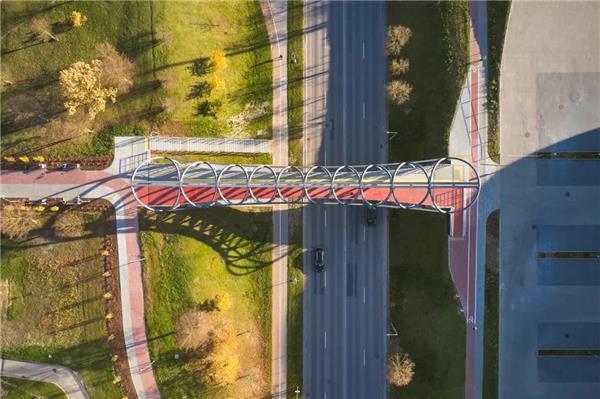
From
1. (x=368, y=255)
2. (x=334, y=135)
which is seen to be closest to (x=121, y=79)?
(x=334, y=135)

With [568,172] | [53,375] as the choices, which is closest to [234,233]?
[53,375]

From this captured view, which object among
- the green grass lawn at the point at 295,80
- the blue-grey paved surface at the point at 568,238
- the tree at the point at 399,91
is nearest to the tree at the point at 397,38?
the tree at the point at 399,91

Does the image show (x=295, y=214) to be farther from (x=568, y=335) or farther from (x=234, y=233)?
(x=568, y=335)

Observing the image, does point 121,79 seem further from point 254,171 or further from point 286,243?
point 286,243

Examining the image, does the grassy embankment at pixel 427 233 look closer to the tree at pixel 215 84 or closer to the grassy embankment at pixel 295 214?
the grassy embankment at pixel 295 214

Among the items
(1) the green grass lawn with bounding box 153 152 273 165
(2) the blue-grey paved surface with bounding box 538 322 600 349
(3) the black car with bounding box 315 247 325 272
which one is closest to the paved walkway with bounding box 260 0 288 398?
(1) the green grass lawn with bounding box 153 152 273 165

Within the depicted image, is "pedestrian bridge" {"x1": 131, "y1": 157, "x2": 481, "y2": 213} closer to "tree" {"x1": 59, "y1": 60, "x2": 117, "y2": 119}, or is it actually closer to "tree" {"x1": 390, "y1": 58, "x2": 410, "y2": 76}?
"tree" {"x1": 59, "y1": 60, "x2": 117, "y2": 119}
